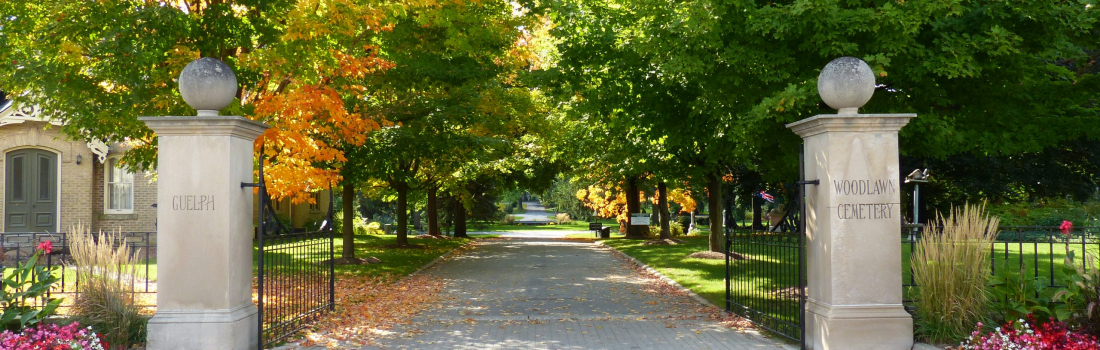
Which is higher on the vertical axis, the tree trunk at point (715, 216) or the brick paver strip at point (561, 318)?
the tree trunk at point (715, 216)

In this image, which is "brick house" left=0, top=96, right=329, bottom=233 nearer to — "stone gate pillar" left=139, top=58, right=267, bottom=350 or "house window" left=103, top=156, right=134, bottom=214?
"house window" left=103, top=156, right=134, bottom=214

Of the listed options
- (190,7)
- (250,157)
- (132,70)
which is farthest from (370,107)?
(250,157)

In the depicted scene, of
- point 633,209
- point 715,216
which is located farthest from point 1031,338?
point 633,209

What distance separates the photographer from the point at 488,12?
52.7ft

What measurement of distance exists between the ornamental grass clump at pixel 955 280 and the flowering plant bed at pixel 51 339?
8228mm

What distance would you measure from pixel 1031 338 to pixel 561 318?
17.7 feet

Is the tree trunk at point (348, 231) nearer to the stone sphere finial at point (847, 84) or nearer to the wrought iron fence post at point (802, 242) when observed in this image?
the wrought iron fence post at point (802, 242)

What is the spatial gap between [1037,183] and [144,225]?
29.6 m

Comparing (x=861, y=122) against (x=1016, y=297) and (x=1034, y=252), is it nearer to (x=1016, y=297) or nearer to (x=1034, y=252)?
(x=1016, y=297)

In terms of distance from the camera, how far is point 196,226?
25.0ft

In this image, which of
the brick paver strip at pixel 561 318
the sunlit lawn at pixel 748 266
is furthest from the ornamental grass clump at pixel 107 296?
the sunlit lawn at pixel 748 266

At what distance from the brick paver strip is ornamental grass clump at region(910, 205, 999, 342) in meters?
1.52

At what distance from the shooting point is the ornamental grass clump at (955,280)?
7.85 meters

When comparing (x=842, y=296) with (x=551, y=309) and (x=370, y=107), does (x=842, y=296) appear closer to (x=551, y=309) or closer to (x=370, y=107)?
(x=551, y=309)
